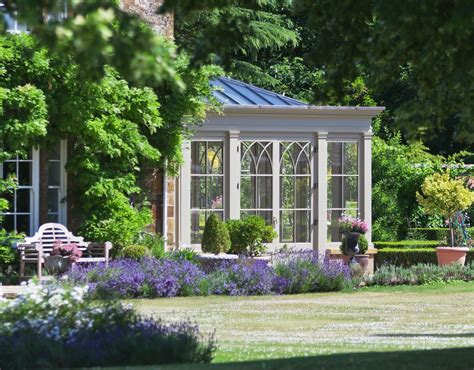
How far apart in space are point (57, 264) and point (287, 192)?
18.1ft

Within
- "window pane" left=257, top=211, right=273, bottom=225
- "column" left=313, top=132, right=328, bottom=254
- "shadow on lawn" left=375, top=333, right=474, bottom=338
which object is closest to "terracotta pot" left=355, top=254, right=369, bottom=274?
"column" left=313, top=132, right=328, bottom=254

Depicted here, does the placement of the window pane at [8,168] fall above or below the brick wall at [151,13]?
below

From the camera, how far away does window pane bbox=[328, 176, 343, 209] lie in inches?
864

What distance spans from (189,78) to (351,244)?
172 inches

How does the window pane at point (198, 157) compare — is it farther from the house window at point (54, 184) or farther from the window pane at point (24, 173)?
the window pane at point (24, 173)

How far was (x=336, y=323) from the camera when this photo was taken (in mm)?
13742

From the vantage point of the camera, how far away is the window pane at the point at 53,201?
19.2m

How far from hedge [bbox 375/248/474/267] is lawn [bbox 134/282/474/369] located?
11.8 ft

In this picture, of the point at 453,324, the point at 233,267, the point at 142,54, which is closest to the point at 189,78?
the point at 233,267

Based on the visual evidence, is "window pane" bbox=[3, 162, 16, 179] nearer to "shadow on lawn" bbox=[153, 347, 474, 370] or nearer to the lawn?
the lawn

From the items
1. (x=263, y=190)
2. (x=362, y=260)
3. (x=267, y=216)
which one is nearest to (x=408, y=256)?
(x=362, y=260)

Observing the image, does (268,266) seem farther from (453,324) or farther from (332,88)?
(332,88)

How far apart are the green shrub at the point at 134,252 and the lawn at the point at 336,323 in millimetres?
1941

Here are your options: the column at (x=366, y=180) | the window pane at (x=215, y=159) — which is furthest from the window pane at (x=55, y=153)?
the column at (x=366, y=180)
